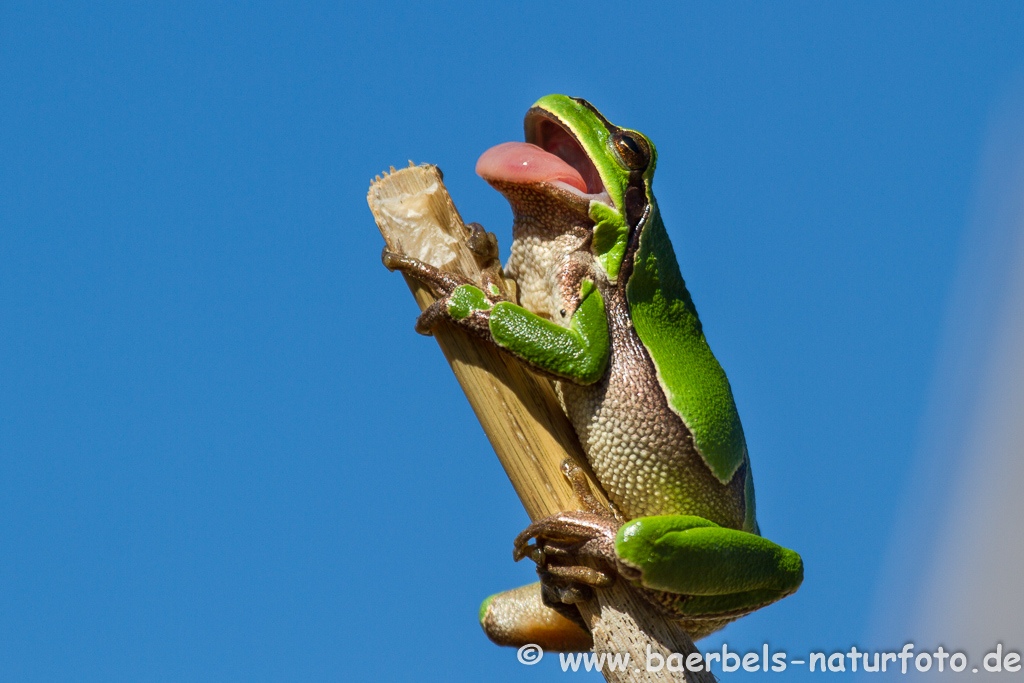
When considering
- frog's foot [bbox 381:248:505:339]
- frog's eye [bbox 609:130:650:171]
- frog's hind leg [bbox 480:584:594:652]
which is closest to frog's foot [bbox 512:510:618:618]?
frog's hind leg [bbox 480:584:594:652]

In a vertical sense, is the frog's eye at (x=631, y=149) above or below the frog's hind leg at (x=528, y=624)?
above

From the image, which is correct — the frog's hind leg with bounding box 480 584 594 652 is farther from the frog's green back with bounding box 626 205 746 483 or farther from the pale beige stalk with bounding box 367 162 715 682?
the frog's green back with bounding box 626 205 746 483

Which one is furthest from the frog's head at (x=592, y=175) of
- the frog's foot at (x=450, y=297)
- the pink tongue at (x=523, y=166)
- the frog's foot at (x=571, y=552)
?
the frog's foot at (x=571, y=552)

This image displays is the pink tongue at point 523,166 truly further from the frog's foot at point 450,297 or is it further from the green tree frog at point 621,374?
the frog's foot at point 450,297

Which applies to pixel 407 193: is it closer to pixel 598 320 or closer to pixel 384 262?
pixel 384 262

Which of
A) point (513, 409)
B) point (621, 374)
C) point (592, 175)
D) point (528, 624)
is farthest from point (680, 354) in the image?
point (528, 624)

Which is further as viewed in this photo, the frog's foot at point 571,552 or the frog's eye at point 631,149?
the frog's eye at point 631,149

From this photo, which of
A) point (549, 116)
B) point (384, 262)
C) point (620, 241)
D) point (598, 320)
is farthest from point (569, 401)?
point (549, 116)
